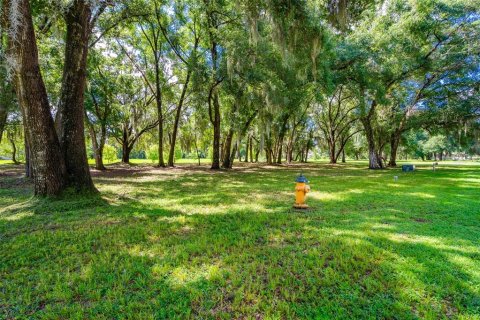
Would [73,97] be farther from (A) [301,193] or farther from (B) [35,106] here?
(A) [301,193]

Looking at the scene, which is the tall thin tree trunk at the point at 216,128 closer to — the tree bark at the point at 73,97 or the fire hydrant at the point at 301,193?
the tree bark at the point at 73,97

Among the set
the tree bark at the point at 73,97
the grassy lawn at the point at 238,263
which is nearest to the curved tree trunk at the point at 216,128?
the tree bark at the point at 73,97

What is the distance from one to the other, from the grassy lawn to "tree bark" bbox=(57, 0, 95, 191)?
1021 mm

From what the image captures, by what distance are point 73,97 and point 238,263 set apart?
18.3 ft

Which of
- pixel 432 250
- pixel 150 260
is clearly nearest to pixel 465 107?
pixel 432 250

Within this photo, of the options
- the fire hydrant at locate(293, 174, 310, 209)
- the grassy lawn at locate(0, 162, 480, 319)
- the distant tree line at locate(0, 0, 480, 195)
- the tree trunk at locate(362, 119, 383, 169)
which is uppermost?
the distant tree line at locate(0, 0, 480, 195)

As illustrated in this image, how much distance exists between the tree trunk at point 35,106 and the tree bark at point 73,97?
0.20 metres

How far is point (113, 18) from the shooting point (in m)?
10.8

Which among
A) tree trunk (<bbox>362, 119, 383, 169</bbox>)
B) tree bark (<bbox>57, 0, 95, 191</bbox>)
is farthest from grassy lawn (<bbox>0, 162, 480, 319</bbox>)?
tree trunk (<bbox>362, 119, 383, 169</bbox>)

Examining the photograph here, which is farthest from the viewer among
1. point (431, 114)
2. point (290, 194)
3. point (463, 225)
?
point (431, 114)

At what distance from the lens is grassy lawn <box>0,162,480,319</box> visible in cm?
195

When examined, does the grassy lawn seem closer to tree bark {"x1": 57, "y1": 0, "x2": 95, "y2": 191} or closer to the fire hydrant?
the fire hydrant

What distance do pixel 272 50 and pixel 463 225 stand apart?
9414mm

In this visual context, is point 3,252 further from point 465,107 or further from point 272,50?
point 465,107
